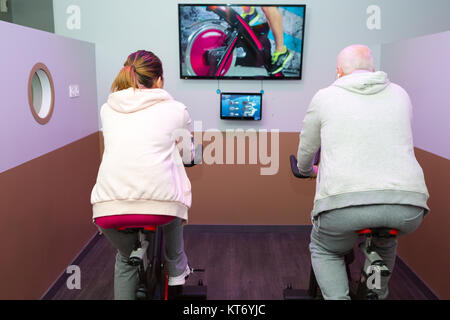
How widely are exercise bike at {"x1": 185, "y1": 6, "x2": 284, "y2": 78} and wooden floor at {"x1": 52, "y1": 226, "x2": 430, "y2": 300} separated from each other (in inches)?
57.1

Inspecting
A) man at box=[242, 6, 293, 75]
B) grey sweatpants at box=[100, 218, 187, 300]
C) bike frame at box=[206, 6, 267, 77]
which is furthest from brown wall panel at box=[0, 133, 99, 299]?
man at box=[242, 6, 293, 75]

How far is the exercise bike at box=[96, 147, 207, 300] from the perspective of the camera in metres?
1.71

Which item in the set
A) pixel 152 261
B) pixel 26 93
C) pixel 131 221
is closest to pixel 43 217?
pixel 26 93

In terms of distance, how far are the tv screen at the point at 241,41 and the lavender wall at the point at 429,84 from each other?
2.86 ft

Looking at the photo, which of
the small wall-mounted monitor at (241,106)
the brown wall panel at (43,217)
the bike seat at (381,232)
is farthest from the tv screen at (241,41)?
the bike seat at (381,232)

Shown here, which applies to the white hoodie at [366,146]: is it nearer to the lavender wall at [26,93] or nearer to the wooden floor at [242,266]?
the wooden floor at [242,266]

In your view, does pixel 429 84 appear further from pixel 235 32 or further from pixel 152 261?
pixel 152 261

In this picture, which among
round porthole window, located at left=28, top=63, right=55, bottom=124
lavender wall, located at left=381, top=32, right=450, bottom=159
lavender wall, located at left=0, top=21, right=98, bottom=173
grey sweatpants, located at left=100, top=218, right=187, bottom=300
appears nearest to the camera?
grey sweatpants, located at left=100, top=218, right=187, bottom=300

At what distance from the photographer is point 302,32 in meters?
3.41

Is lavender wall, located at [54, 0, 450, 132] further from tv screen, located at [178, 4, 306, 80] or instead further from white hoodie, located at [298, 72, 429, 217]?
white hoodie, located at [298, 72, 429, 217]

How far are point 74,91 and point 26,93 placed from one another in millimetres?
737

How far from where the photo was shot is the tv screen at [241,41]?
3387mm

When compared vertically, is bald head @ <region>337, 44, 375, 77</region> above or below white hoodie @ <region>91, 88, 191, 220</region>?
above

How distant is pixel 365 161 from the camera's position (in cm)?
156
